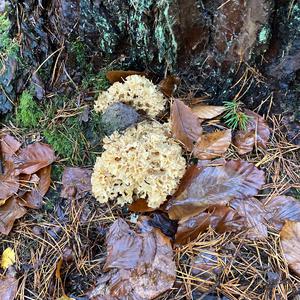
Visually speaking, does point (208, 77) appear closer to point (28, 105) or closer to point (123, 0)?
point (123, 0)

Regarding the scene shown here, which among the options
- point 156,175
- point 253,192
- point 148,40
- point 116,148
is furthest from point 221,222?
point 148,40

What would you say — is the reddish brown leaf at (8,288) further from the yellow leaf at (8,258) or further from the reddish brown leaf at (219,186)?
the reddish brown leaf at (219,186)

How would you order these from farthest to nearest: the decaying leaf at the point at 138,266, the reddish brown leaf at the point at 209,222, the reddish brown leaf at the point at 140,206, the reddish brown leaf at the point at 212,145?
the reddish brown leaf at the point at 212,145 → the reddish brown leaf at the point at 140,206 → the reddish brown leaf at the point at 209,222 → the decaying leaf at the point at 138,266

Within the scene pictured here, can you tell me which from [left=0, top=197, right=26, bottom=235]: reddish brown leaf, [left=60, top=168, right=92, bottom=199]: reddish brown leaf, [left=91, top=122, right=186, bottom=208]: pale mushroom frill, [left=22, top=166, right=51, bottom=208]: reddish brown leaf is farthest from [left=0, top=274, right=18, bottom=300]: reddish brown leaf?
[left=91, top=122, right=186, bottom=208]: pale mushroom frill

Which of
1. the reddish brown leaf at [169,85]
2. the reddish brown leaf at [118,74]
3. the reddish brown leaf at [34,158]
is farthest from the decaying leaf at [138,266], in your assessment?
the reddish brown leaf at [118,74]

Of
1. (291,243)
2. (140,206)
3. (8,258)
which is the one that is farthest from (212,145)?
(8,258)

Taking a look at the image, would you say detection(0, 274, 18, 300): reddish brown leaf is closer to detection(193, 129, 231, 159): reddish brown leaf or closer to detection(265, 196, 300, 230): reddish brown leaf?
detection(193, 129, 231, 159): reddish brown leaf
